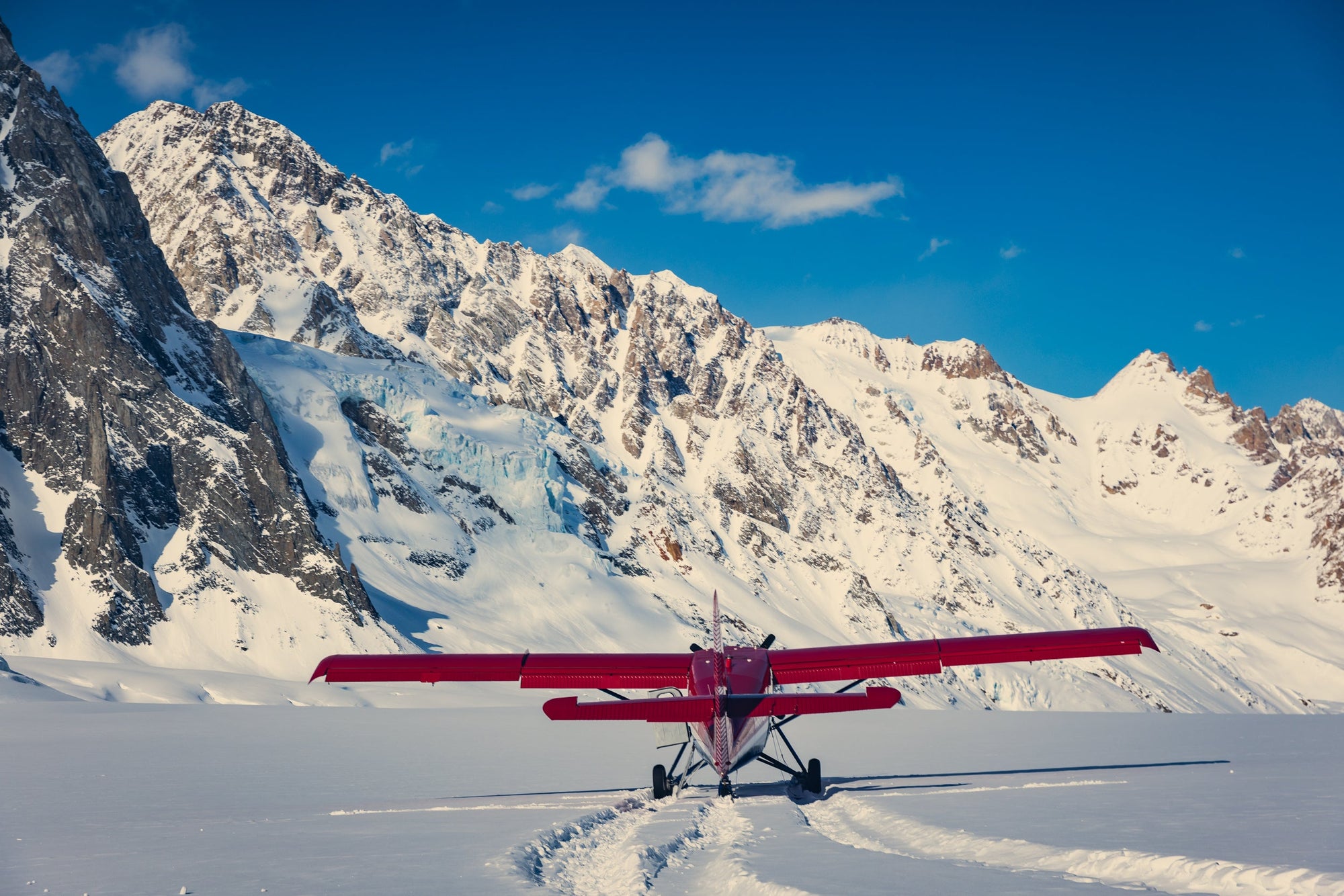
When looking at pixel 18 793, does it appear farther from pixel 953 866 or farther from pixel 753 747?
pixel 953 866

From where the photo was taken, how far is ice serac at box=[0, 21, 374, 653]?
394 feet

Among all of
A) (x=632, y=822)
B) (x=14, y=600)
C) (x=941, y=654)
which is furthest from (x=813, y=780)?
(x=14, y=600)

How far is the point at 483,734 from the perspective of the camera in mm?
52625

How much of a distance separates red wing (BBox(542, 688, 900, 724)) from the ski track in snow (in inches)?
88.5

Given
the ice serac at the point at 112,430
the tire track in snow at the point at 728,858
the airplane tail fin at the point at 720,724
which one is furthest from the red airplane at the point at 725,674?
the ice serac at the point at 112,430

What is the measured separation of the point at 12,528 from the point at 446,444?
75534 mm

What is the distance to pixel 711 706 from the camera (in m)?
24.8

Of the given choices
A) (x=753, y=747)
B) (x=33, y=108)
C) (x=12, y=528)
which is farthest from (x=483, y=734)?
Result: (x=33, y=108)

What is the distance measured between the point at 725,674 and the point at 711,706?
985 millimetres

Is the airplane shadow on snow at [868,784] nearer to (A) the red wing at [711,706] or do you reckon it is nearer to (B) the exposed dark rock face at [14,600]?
(A) the red wing at [711,706]

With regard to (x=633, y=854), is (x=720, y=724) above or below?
above

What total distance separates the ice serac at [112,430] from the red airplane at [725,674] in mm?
101168

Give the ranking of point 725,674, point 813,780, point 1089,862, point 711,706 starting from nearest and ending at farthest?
point 1089,862
point 711,706
point 725,674
point 813,780

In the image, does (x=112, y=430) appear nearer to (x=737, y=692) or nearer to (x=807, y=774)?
(x=737, y=692)
